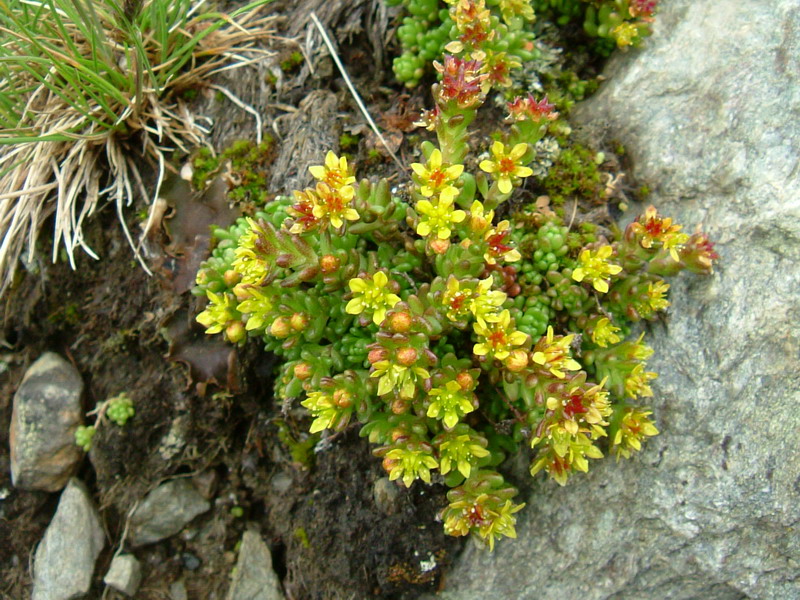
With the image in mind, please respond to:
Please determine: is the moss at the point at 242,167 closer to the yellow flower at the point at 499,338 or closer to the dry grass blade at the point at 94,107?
the dry grass blade at the point at 94,107

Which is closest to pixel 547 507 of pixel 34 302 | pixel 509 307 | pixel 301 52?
pixel 509 307

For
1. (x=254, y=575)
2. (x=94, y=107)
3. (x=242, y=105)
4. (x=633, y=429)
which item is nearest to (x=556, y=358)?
(x=633, y=429)

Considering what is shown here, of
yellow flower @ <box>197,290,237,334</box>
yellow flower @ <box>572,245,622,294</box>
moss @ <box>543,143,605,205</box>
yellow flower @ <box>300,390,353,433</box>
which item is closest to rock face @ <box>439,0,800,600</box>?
moss @ <box>543,143,605,205</box>

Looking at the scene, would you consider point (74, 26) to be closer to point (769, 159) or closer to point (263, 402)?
point (263, 402)

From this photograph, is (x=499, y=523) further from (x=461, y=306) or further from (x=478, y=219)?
(x=478, y=219)

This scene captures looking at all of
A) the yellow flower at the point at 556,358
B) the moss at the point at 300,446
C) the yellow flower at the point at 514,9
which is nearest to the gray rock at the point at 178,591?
the moss at the point at 300,446

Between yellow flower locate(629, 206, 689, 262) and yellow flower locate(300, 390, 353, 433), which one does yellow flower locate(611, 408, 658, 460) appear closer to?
yellow flower locate(629, 206, 689, 262)

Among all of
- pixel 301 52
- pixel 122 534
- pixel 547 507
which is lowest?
pixel 122 534
